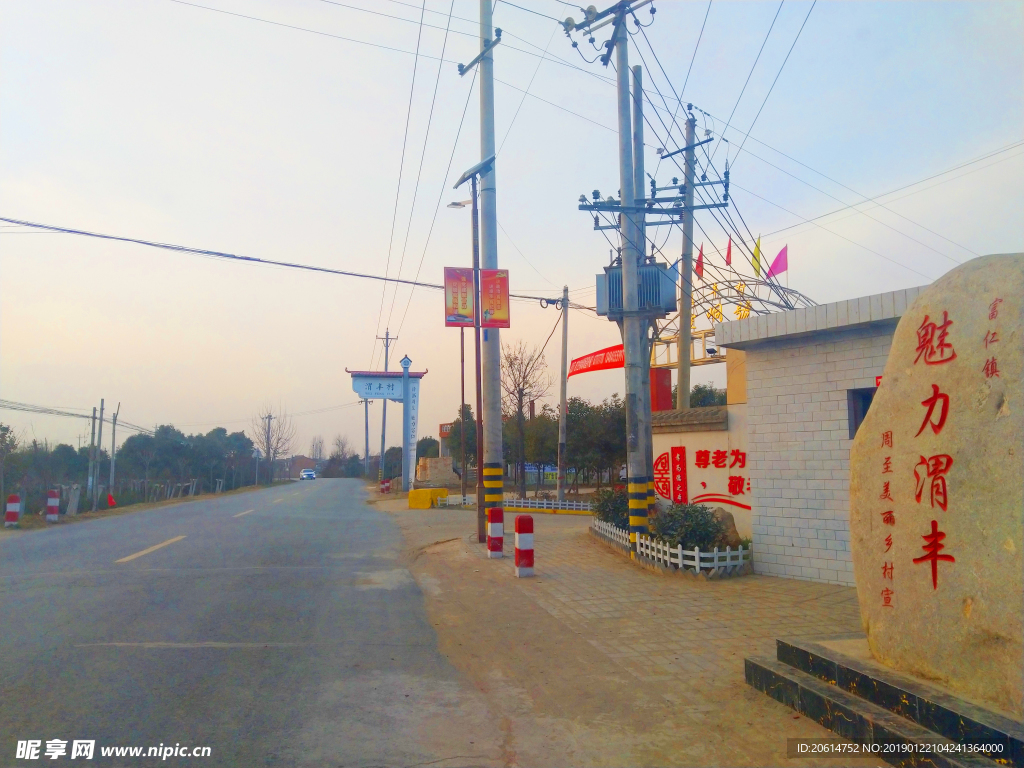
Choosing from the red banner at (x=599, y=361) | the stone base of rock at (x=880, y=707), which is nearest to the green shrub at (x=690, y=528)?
the stone base of rock at (x=880, y=707)

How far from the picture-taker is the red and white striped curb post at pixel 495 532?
12461 millimetres

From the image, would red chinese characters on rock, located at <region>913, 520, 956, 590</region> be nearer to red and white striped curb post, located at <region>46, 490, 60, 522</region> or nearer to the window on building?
the window on building

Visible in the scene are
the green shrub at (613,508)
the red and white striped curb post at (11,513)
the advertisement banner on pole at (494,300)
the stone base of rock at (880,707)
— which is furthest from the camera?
the red and white striped curb post at (11,513)

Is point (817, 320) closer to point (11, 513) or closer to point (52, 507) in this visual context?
point (11, 513)

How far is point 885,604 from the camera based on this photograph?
15.6 ft

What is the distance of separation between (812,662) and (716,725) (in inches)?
34.2

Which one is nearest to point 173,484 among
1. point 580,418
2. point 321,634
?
point 580,418

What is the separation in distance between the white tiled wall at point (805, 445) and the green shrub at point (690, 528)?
59 centimetres

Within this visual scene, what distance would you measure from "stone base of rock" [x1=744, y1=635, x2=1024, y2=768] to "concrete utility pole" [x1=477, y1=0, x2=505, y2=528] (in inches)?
357

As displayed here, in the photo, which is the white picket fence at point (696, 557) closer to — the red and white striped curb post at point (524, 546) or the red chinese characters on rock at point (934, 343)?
the red and white striped curb post at point (524, 546)

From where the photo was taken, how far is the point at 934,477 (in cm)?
439

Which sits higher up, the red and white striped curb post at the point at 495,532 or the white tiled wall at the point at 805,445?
the white tiled wall at the point at 805,445

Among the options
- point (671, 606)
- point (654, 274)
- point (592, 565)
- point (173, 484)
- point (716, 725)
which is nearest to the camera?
point (716, 725)

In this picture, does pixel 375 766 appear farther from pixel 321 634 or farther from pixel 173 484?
pixel 173 484
